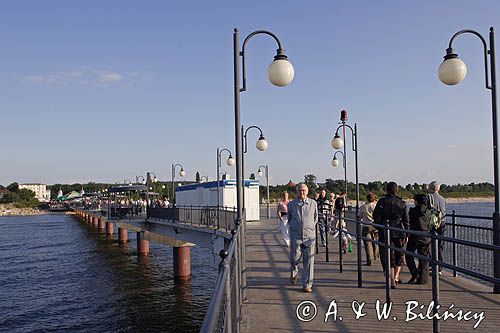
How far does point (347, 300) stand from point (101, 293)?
17.3 m

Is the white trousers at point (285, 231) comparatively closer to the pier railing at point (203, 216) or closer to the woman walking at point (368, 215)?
the pier railing at point (203, 216)

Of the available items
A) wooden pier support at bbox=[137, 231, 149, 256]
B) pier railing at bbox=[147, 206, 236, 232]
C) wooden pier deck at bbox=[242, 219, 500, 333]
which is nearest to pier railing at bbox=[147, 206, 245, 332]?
pier railing at bbox=[147, 206, 236, 232]

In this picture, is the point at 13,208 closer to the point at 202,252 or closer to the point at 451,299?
the point at 202,252

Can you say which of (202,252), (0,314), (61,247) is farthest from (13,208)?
(0,314)

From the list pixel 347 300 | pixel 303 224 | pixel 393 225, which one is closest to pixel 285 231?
pixel 393 225

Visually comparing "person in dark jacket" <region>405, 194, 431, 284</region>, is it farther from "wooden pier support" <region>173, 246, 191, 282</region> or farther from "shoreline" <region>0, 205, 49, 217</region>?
"shoreline" <region>0, 205, 49, 217</region>

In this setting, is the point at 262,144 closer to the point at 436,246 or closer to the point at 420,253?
the point at 420,253

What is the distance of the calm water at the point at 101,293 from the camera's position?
1709 centimetres

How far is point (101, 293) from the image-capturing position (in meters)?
22.1

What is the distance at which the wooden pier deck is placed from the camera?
579cm

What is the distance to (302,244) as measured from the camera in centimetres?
784

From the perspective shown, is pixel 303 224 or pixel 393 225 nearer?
pixel 303 224

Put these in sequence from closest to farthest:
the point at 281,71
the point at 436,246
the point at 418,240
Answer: the point at 436,246 → the point at 418,240 → the point at 281,71

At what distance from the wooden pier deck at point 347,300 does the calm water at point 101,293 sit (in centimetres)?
807
